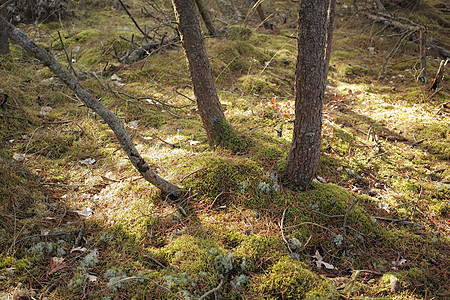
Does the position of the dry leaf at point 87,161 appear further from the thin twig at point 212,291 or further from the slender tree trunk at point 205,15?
the slender tree trunk at point 205,15

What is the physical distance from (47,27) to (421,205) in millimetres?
9832

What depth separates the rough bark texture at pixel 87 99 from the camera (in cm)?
184

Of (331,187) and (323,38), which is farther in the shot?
(331,187)

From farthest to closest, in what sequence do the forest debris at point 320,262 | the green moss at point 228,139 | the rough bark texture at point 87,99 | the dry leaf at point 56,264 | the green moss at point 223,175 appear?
the green moss at point 228,139
the green moss at point 223,175
the forest debris at point 320,262
the dry leaf at point 56,264
the rough bark texture at point 87,99

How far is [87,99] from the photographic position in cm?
215

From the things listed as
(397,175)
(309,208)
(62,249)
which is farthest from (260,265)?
(397,175)

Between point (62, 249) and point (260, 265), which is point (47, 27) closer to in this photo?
point (62, 249)

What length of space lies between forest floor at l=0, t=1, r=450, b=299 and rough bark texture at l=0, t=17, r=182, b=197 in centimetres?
31

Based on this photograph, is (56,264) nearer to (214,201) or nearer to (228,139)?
(214,201)

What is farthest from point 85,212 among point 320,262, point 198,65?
point 320,262

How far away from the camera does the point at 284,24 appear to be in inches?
410

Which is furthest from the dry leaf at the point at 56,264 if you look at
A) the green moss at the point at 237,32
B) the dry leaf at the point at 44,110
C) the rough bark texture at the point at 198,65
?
the green moss at the point at 237,32

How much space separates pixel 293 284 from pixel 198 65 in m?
2.47

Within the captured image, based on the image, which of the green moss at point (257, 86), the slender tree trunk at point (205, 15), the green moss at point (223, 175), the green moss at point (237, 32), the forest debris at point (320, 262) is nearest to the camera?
the forest debris at point (320, 262)
